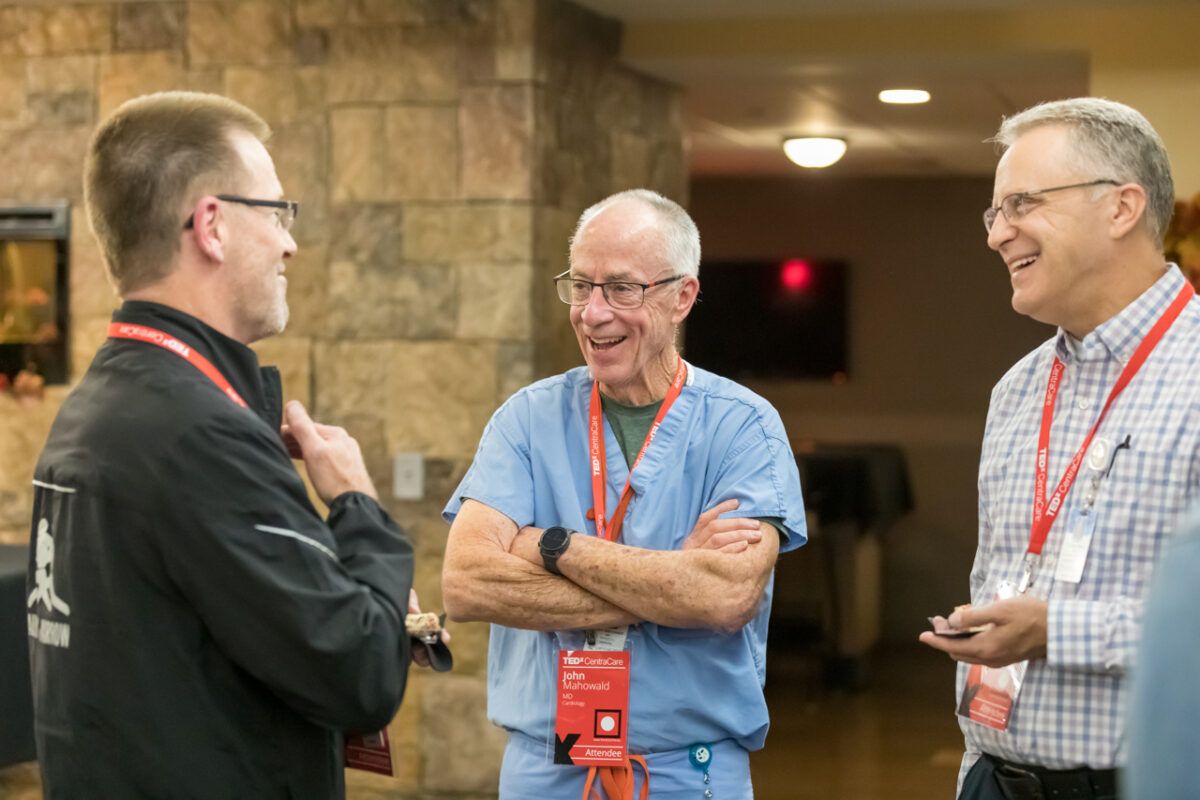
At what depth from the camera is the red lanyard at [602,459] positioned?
2.07 meters

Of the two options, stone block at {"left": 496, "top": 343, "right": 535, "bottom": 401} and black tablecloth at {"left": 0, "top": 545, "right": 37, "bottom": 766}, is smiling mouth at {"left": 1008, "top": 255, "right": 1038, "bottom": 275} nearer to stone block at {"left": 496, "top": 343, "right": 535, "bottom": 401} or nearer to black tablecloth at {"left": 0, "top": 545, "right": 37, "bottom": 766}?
stone block at {"left": 496, "top": 343, "right": 535, "bottom": 401}

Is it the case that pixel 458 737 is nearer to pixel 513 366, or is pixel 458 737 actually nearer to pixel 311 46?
pixel 513 366

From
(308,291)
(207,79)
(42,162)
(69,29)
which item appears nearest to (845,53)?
(308,291)

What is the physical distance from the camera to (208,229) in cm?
144

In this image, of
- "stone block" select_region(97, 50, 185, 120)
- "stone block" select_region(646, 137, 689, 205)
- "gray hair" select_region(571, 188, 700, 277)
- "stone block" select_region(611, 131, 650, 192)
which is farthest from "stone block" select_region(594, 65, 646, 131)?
"gray hair" select_region(571, 188, 700, 277)

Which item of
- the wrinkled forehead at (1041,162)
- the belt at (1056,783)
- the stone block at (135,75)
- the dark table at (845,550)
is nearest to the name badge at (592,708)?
the belt at (1056,783)

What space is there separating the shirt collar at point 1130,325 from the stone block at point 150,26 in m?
3.30

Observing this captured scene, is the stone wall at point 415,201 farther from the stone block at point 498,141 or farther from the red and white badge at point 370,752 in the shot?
the red and white badge at point 370,752

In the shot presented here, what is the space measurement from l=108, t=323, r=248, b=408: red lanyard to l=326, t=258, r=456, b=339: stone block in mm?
2581

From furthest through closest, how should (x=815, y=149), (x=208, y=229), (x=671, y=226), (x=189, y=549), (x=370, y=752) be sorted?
(x=815, y=149), (x=671, y=226), (x=370, y=752), (x=208, y=229), (x=189, y=549)

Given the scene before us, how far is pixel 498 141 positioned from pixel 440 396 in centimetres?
79

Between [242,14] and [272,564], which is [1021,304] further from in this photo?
[242,14]

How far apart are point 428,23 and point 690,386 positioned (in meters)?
2.24

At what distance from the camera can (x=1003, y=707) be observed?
1738 millimetres
